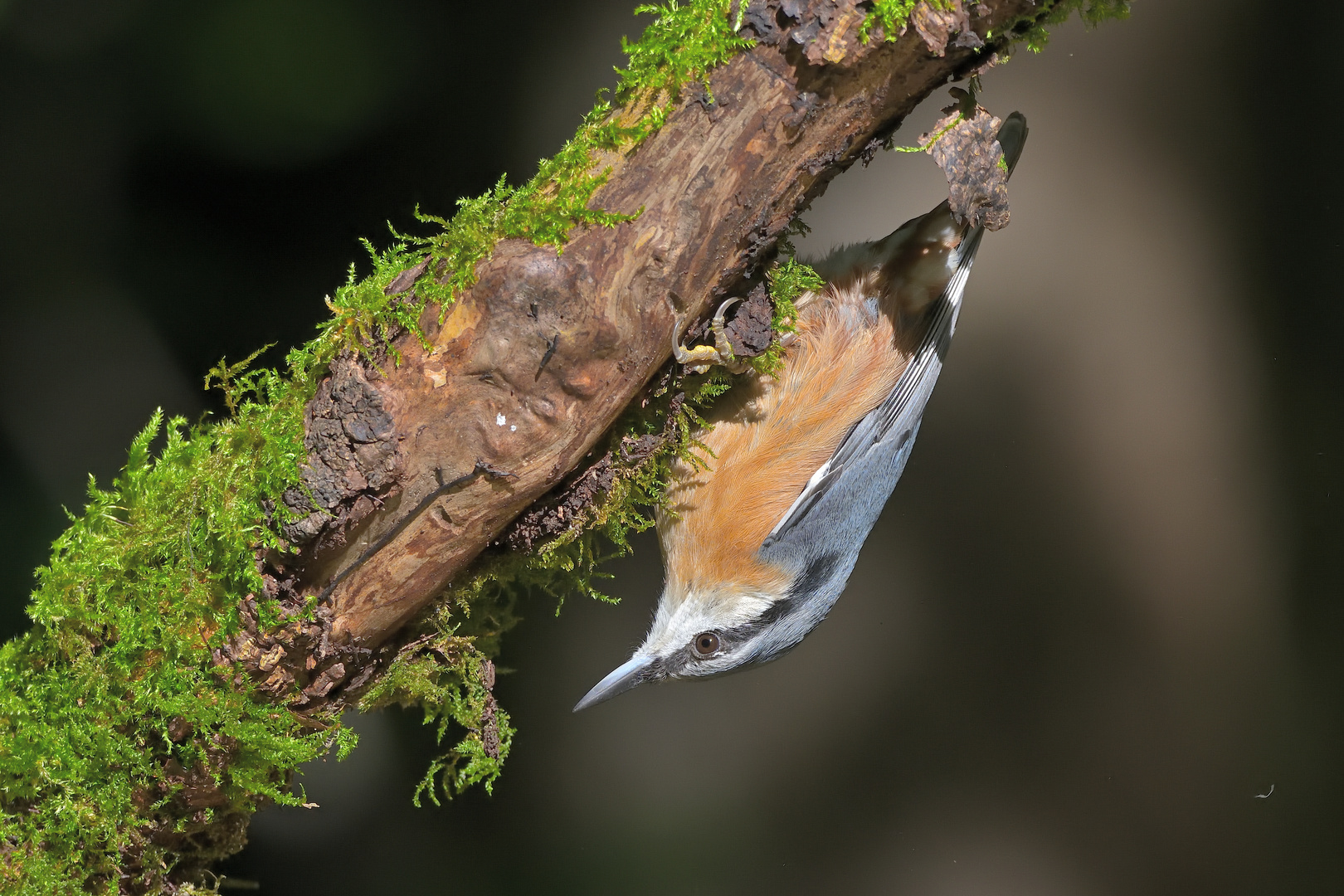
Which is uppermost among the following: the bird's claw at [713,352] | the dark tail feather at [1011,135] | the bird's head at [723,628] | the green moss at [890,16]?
the green moss at [890,16]

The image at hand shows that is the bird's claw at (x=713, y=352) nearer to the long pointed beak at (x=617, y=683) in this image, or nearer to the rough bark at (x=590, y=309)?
the rough bark at (x=590, y=309)

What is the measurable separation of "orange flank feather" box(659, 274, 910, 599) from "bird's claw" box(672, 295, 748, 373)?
227 millimetres

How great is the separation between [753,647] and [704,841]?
0.85 metres

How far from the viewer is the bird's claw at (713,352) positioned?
0.93 meters

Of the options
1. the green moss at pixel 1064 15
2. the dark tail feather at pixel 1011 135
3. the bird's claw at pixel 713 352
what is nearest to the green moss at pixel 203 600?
the bird's claw at pixel 713 352

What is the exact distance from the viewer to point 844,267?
1262mm

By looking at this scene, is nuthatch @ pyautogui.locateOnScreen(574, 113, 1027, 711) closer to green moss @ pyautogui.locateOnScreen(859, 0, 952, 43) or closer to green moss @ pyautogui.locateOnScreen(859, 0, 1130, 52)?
green moss @ pyautogui.locateOnScreen(859, 0, 1130, 52)

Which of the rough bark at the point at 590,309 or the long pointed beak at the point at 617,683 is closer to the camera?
the rough bark at the point at 590,309

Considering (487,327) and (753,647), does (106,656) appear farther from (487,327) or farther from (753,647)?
(753,647)

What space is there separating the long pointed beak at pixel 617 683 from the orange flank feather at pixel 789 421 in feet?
0.80

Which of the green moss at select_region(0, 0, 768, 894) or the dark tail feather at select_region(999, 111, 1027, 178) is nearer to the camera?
the green moss at select_region(0, 0, 768, 894)

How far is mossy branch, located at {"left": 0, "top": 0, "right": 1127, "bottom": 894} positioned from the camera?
0.79 metres

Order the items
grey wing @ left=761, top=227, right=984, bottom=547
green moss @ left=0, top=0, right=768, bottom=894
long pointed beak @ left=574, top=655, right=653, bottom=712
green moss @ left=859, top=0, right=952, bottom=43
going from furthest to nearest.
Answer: long pointed beak @ left=574, top=655, right=653, bottom=712
grey wing @ left=761, top=227, right=984, bottom=547
green moss @ left=0, top=0, right=768, bottom=894
green moss @ left=859, top=0, right=952, bottom=43

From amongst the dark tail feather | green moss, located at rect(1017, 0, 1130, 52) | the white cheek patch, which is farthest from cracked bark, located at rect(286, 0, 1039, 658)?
the white cheek patch
